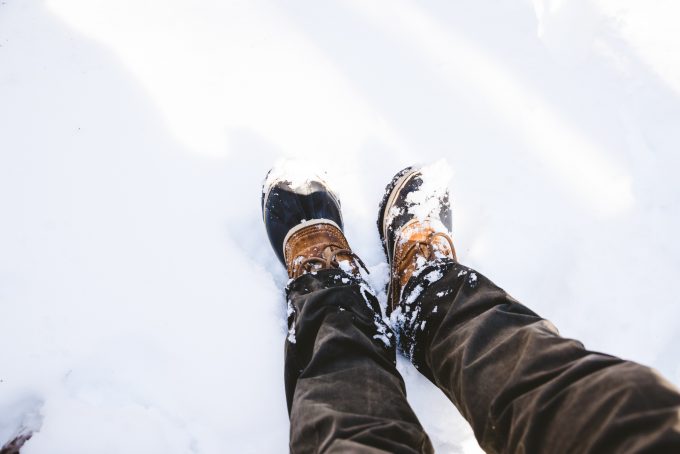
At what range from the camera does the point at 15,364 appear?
1170mm

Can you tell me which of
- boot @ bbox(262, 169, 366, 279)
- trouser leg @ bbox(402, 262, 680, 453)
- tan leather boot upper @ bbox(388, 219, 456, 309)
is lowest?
trouser leg @ bbox(402, 262, 680, 453)

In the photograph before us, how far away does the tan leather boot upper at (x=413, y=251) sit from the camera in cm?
134

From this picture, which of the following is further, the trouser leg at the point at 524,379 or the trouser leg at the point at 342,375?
the trouser leg at the point at 342,375

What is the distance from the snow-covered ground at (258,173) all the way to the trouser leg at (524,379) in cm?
31

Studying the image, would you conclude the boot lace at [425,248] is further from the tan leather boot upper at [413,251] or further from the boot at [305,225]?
the boot at [305,225]

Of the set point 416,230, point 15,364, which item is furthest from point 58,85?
point 416,230

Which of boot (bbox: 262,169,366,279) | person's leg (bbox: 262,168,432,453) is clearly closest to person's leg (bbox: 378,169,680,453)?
person's leg (bbox: 262,168,432,453)

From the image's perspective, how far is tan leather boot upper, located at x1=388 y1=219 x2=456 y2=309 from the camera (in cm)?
134

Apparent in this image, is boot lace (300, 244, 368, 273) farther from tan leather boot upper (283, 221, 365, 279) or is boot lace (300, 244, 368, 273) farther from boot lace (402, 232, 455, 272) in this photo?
boot lace (402, 232, 455, 272)

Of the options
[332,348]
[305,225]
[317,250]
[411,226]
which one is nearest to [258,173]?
[305,225]

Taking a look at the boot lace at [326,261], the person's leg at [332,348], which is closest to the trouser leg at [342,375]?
the person's leg at [332,348]

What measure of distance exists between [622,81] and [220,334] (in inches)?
66.1

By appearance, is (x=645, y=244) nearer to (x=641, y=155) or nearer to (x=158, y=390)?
(x=641, y=155)

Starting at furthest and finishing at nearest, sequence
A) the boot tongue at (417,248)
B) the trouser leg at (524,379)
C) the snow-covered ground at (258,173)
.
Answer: the boot tongue at (417,248) → the snow-covered ground at (258,173) → the trouser leg at (524,379)
